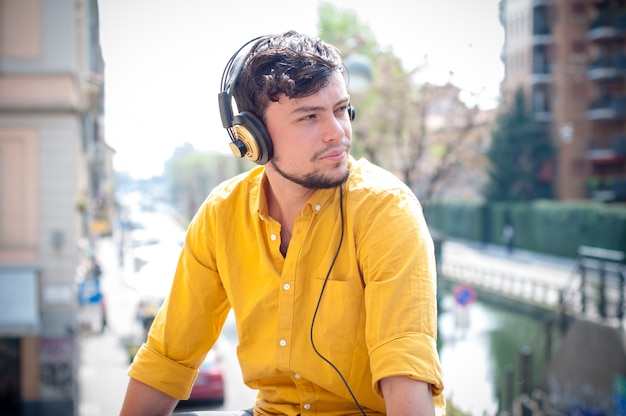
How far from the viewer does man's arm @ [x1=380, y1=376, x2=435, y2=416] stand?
77 cm

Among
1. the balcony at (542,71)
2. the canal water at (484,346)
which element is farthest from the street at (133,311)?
the balcony at (542,71)

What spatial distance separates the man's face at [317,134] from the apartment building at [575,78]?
56.0 ft

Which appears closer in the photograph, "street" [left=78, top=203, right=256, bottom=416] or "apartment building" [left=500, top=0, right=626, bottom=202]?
"street" [left=78, top=203, right=256, bottom=416]

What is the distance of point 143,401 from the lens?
3.42 ft

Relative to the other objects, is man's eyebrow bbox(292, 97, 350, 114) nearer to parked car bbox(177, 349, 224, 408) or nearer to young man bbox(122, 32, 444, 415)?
young man bbox(122, 32, 444, 415)

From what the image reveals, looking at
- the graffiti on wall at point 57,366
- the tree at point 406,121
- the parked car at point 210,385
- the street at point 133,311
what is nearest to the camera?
the parked car at point 210,385

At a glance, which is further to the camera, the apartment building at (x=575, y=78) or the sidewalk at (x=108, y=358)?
the apartment building at (x=575, y=78)

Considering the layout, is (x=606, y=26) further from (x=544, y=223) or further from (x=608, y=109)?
(x=544, y=223)

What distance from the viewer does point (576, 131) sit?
18.6m

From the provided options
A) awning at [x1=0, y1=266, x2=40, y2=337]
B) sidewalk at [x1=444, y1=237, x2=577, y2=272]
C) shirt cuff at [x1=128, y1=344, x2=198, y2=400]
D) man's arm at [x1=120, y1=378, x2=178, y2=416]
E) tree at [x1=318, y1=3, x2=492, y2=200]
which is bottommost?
sidewalk at [x1=444, y1=237, x2=577, y2=272]

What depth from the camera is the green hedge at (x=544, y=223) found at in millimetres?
14891

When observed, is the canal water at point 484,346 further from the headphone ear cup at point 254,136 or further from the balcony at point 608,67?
the balcony at point 608,67

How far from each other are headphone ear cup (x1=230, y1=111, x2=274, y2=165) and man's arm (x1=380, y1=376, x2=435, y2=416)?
39cm

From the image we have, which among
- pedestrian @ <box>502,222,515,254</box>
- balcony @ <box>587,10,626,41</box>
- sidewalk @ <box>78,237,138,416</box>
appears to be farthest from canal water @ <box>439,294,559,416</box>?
balcony @ <box>587,10,626,41</box>
